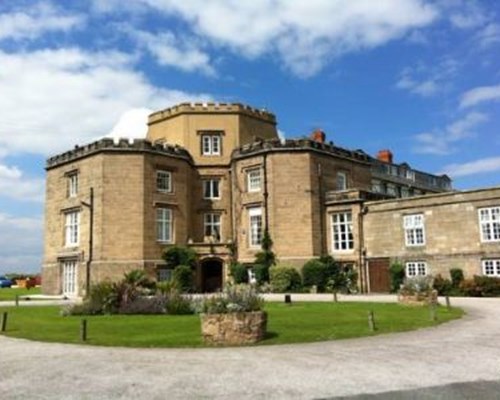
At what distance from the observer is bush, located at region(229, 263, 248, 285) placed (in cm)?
3884

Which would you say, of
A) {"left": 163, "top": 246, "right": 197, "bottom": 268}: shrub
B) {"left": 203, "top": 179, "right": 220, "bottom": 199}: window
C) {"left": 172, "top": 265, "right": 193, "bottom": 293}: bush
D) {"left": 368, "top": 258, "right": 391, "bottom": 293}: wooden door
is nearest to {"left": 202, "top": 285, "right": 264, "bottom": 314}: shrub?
{"left": 368, "top": 258, "right": 391, "bottom": 293}: wooden door

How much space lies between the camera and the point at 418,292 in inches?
880

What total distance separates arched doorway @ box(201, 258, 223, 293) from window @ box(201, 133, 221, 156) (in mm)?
8547

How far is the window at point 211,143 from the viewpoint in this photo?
145 feet

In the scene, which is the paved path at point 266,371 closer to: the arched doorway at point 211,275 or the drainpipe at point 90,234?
the drainpipe at point 90,234

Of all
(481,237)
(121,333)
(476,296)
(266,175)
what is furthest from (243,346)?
(266,175)

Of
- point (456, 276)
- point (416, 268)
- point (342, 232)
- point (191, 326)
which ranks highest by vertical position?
point (342, 232)

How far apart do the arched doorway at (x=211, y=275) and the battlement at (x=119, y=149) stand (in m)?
7.73

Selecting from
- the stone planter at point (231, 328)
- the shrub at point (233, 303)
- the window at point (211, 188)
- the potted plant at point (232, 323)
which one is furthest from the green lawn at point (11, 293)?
the stone planter at point (231, 328)

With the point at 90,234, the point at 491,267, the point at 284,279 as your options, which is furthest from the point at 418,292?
the point at 90,234

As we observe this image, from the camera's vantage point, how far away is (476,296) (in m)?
29.8

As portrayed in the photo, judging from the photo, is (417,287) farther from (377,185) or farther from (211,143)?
(377,185)

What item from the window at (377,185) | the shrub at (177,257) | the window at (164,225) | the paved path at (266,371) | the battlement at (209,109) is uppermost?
the battlement at (209,109)

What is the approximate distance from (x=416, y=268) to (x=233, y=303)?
2411 cm
